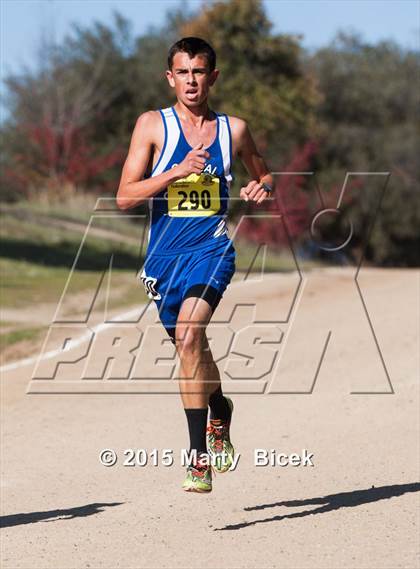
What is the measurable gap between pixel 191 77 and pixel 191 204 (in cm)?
72

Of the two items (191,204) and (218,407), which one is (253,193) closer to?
(191,204)

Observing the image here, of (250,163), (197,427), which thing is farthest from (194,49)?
(197,427)

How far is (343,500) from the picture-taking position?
770 centimetres

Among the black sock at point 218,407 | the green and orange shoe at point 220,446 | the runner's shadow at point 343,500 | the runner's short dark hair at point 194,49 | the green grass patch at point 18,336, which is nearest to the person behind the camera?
the runner's short dark hair at point 194,49

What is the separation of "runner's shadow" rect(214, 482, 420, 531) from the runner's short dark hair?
2.90m

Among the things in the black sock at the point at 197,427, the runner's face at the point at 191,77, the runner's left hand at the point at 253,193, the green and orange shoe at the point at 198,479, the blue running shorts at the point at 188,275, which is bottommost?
the green and orange shoe at the point at 198,479

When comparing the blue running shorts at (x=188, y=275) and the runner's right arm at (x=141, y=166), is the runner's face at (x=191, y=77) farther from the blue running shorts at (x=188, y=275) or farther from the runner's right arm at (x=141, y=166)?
the blue running shorts at (x=188, y=275)

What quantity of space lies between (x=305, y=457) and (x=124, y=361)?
4.63m

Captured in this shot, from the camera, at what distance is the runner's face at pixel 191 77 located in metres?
6.43

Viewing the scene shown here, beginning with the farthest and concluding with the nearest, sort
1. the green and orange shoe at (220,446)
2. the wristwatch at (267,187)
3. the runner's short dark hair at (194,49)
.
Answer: the green and orange shoe at (220,446) → the wristwatch at (267,187) → the runner's short dark hair at (194,49)

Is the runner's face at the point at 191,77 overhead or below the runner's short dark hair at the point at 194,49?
below

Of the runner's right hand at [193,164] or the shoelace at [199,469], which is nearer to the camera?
the runner's right hand at [193,164]

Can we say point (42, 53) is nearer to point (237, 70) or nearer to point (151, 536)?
point (237, 70)

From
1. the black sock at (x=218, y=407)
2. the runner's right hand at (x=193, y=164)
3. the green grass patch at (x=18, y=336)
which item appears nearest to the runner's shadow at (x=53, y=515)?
the black sock at (x=218, y=407)
